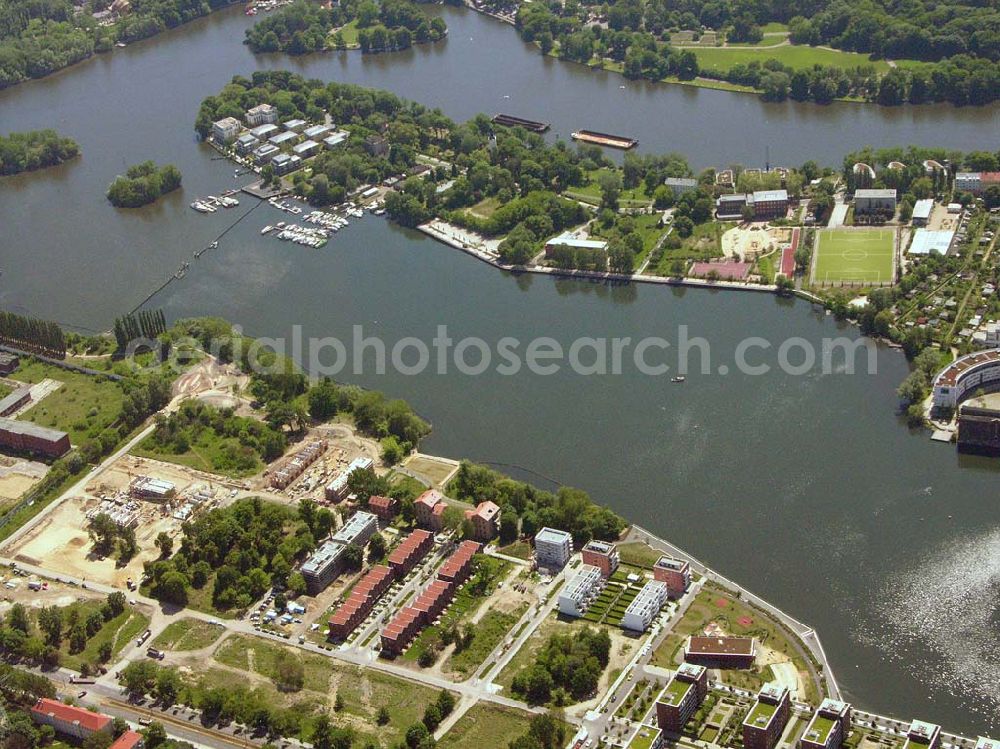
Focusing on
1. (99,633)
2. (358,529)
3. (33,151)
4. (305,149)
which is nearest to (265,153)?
(305,149)

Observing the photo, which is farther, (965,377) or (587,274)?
(587,274)

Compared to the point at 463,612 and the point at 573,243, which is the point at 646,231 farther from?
the point at 463,612

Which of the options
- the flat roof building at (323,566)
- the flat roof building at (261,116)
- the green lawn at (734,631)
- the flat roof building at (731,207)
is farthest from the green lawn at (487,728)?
the flat roof building at (261,116)

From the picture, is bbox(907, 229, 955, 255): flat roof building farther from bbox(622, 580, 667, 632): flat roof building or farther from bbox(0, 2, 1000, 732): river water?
bbox(622, 580, 667, 632): flat roof building

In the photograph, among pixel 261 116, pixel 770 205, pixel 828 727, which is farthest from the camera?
pixel 261 116

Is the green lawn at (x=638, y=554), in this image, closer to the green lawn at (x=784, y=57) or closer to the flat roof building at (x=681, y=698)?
the flat roof building at (x=681, y=698)

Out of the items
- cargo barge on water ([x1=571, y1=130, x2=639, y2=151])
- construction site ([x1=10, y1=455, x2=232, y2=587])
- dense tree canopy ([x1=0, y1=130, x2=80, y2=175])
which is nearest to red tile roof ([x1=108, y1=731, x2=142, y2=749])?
construction site ([x1=10, y1=455, x2=232, y2=587])
